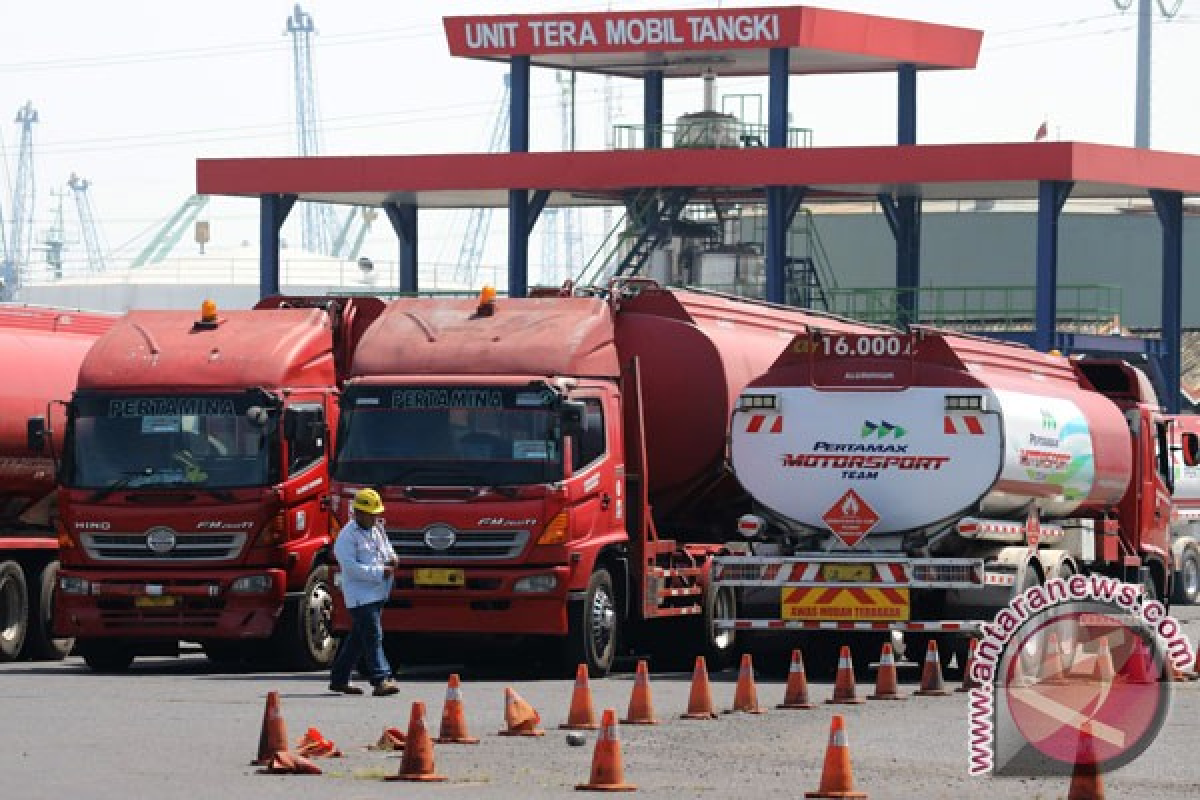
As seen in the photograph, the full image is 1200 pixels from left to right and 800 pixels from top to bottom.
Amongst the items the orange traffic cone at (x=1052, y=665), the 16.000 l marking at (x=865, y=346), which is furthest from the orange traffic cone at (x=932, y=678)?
the 16.000 l marking at (x=865, y=346)

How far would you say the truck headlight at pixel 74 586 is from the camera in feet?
82.3

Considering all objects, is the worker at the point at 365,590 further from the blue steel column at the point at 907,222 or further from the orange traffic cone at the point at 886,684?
the blue steel column at the point at 907,222

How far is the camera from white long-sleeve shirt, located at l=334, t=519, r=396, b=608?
21.7 metres

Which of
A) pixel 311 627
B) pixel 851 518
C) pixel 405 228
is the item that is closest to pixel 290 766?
pixel 311 627

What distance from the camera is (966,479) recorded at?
24.7 meters

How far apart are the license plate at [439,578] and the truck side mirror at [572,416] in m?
1.57

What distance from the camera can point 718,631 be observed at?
25797mm

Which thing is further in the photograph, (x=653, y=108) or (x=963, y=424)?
(x=653, y=108)

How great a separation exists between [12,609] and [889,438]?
865cm

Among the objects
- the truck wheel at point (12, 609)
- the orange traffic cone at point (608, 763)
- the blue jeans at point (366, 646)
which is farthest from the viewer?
the truck wheel at point (12, 609)

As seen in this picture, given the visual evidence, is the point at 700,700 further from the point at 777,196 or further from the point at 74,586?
the point at 777,196

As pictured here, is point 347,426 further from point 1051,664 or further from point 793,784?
point 793,784

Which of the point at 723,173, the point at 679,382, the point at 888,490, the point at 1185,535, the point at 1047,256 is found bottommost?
the point at 1185,535

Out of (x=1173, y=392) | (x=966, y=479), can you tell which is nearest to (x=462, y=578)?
(x=966, y=479)
